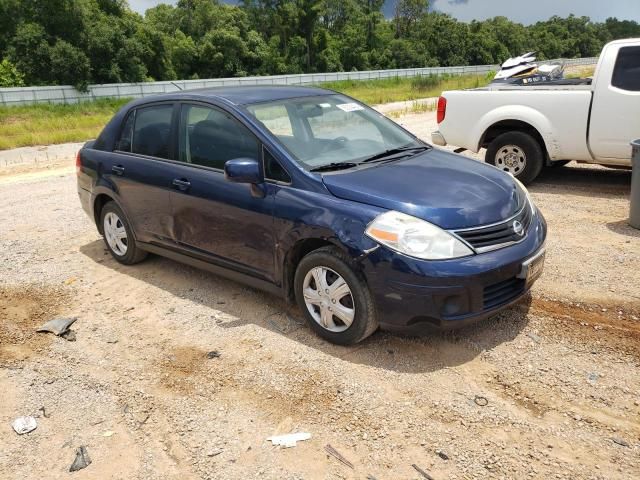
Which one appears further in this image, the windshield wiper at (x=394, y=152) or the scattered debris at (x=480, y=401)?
the windshield wiper at (x=394, y=152)

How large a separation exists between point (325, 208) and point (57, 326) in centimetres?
241

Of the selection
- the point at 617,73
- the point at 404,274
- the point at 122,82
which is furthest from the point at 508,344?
the point at 122,82

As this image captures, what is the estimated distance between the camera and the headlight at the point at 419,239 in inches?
142

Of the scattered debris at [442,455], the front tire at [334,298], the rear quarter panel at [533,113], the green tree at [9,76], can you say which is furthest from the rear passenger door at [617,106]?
the green tree at [9,76]

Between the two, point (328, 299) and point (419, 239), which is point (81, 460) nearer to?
point (328, 299)

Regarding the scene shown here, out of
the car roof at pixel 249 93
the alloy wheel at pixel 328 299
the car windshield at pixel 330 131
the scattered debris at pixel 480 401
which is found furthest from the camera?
the car roof at pixel 249 93

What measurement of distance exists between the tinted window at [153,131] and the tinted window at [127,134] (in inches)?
2.5

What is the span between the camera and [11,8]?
3928 centimetres

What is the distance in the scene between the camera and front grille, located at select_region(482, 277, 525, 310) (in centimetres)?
374

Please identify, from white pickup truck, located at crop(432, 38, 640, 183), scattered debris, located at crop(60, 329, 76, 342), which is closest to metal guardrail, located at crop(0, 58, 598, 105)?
white pickup truck, located at crop(432, 38, 640, 183)

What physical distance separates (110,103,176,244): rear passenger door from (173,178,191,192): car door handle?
7cm

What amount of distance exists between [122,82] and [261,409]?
4178 cm

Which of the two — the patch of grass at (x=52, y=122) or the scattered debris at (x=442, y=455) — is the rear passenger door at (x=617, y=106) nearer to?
the scattered debris at (x=442, y=455)

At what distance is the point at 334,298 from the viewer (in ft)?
12.9
